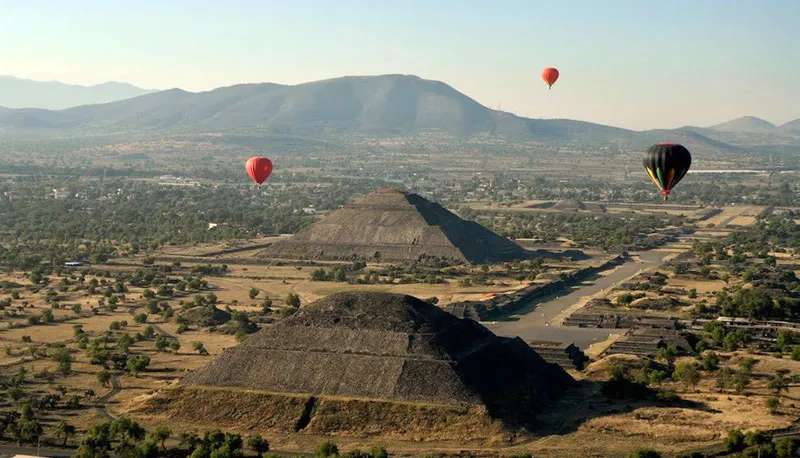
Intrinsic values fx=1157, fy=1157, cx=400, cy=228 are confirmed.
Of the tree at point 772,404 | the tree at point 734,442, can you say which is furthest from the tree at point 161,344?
the tree at point 734,442

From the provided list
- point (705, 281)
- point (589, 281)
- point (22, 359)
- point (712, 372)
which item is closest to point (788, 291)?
point (705, 281)

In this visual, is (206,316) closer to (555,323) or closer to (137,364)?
(137,364)

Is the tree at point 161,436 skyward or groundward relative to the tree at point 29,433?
skyward

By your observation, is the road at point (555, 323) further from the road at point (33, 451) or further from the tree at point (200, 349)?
the road at point (33, 451)

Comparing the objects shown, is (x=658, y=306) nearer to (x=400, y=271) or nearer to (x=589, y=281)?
(x=589, y=281)

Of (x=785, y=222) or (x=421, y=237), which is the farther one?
(x=785, y=222)
